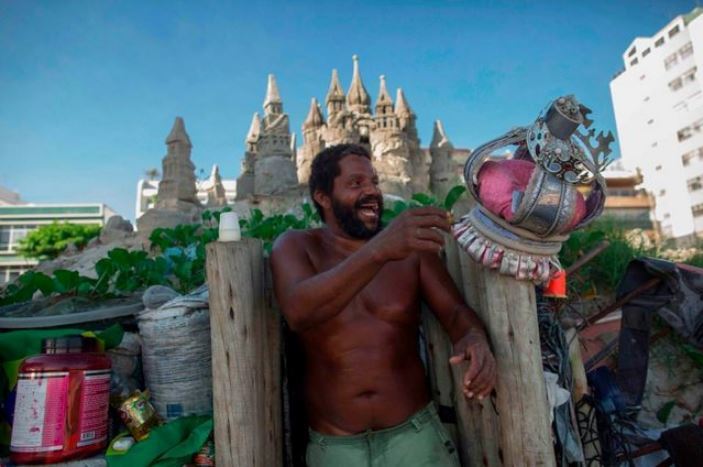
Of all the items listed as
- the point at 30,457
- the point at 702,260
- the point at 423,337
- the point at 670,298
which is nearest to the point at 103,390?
the point at 30,457

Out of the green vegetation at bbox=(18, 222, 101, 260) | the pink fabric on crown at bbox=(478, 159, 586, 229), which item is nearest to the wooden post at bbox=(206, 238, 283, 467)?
the pink fabric on crown at bbox=(478, 159, 586, 229)

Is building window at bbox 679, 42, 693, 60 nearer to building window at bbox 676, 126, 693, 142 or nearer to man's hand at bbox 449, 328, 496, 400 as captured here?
building window at bbox 676, 126, 693, 142

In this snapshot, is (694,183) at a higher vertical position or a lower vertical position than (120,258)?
higher

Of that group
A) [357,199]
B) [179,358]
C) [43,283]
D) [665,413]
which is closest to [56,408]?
[179,358]

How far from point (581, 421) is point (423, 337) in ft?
A: 3.04

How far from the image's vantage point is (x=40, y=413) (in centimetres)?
168

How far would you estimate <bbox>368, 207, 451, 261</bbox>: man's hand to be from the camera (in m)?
1.50

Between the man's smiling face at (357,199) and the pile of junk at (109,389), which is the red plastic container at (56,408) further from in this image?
the man's smiling face at (357,199)

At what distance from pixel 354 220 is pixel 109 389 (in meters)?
1.36

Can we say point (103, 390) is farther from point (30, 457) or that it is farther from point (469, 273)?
point (469, 273)

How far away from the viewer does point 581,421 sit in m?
2.24

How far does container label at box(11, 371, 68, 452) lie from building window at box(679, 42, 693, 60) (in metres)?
42.4

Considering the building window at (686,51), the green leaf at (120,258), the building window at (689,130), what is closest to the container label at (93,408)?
the green leaf at (120,258)

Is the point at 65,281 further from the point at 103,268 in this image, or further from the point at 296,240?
the point at 296,240
